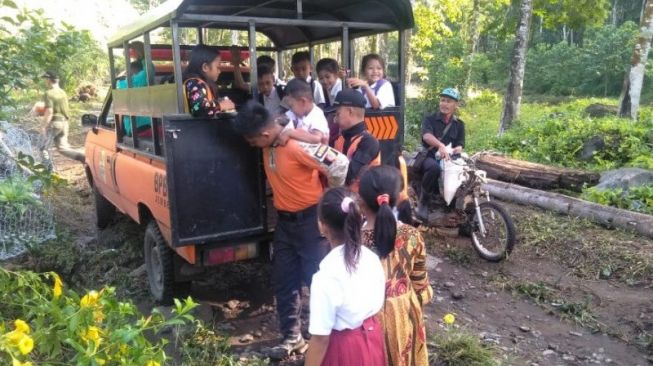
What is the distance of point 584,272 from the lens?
489 centimetres

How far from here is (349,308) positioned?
206 centimetres

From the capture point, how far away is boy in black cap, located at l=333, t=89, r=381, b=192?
343 centimetres

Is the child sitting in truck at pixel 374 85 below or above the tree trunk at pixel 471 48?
below

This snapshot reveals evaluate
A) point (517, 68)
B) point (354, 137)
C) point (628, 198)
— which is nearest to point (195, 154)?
point (354, 137)

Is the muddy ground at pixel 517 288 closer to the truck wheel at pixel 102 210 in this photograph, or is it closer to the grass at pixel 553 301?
the grass at pixel 553 301

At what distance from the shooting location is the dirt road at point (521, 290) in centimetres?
375

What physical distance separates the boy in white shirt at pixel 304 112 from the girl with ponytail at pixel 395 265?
3.37 feet

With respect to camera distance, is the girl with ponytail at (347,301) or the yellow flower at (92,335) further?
the girl with ponytail at (347,301)

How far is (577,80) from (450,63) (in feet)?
56.9

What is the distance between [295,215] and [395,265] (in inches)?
43.2

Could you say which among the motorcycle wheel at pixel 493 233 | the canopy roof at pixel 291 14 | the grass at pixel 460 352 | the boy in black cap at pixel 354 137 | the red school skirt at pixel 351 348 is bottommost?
the grass at pixel 460 352

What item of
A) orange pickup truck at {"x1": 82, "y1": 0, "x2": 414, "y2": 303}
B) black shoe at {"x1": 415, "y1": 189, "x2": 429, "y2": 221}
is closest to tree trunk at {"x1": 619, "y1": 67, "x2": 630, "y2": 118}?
black shoe at {"x1": 415, "y1": 189, "x2": 429, "y2": 221}

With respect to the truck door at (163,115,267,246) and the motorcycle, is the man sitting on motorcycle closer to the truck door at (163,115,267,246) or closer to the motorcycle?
the motorcycle

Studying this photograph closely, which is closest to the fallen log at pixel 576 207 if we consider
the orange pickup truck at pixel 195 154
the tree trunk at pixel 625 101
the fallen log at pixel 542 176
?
the fallen log at pixel 542 176
